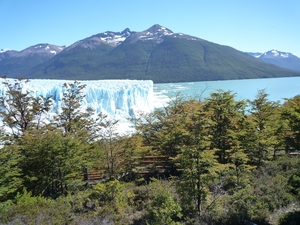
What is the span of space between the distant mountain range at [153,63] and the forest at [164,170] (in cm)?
8693

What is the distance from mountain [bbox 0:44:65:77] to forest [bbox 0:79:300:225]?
136 m

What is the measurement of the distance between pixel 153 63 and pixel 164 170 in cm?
10816

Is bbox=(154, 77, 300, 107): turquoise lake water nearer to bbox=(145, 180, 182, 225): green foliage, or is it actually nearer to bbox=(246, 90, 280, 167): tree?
bbox=(246, 90, 280, 167): tree

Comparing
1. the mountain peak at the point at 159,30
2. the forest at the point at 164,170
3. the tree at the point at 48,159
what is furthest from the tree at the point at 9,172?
the mountain peak at the point at 159,30

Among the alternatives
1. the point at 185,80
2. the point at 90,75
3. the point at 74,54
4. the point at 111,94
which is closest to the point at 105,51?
the point at 74,54

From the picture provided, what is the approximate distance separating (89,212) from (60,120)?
Result: 647 cm

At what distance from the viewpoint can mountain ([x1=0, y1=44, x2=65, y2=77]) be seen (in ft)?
481

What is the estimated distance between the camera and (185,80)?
97.1 metres

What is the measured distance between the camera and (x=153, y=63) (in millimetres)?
115750

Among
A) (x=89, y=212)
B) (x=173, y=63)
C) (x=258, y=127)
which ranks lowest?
(x=89, y=212)

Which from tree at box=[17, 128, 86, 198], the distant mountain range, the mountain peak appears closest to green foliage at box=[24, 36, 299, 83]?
the distant mountain range

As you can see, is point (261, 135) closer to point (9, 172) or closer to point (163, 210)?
point (163, 210)

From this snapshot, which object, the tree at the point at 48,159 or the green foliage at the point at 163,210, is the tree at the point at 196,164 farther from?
the tree at the point at 48,159

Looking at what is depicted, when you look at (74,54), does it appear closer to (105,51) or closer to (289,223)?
(105,51)
